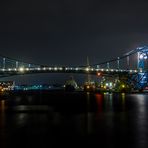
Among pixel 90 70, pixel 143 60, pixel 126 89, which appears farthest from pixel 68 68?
pixel 143 60

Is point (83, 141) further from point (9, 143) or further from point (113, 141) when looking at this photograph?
point (9, 143)

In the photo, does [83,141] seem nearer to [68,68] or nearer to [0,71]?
[0,71]

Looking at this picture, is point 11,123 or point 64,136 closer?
point 64,136

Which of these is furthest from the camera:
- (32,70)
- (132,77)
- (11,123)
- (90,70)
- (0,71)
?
(132,77)

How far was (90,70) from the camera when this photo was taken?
5034 inches

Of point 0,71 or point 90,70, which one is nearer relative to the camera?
point 0,71

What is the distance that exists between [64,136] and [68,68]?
10643cm

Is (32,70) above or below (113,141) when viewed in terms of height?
above

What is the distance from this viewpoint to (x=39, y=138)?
20.9 m

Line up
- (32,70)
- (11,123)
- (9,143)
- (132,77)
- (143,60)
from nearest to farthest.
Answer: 1. (9,143)
2. (11,123)
3. (32,70)
4. (132,77)
5. (143,60)

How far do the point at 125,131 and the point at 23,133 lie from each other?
5788 millimetres

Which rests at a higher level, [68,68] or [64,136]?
[68,68]

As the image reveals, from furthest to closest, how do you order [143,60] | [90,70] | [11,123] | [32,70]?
[143,60]
[90,70]
[32,70]
[11,123]

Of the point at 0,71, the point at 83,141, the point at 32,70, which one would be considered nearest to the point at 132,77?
the point at 32,70
